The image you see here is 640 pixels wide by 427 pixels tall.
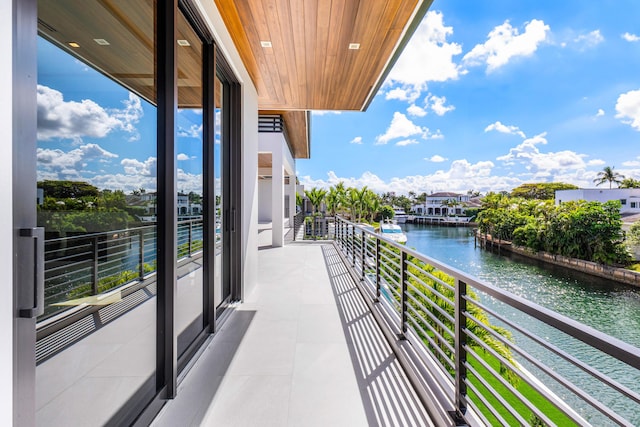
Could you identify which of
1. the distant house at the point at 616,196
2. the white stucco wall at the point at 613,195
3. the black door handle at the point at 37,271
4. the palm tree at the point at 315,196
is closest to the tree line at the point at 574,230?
the distant house at the point at 616,196

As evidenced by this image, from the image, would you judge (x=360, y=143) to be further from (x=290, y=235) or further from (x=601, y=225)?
(x=290, y=235)

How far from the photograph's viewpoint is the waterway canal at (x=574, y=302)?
985cm

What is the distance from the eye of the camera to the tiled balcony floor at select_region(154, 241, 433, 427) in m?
1.71

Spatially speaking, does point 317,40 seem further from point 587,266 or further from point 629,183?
point 629,183

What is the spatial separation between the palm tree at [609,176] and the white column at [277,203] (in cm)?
6411

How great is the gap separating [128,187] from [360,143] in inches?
3029

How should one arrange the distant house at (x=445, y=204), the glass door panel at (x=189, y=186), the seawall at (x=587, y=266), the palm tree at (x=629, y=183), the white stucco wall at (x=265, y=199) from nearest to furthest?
the glass door panel at (x=189, y=186) < the white stucco wall at (x=265, y=199) < the seawall at (x=587, y=266) < the palm tree at (x=629, y=183) < the distant house at (x=445, y=204)

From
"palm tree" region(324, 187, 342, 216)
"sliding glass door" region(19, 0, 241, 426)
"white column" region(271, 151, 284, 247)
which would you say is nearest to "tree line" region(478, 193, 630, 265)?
"palm tree" region(324, 187, 342, 216)

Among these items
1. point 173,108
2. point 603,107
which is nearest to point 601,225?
point 173,108

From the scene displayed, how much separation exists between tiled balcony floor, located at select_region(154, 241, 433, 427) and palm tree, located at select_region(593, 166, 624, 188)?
67001 mm

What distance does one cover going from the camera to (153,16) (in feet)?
5.49

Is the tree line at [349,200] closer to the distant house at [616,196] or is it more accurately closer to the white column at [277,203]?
the white column at [277,203]

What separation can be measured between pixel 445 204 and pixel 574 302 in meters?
45.5

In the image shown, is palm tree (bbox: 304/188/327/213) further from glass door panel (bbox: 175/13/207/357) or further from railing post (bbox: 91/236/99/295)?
railing post (bbox: 91/236/99/295)
